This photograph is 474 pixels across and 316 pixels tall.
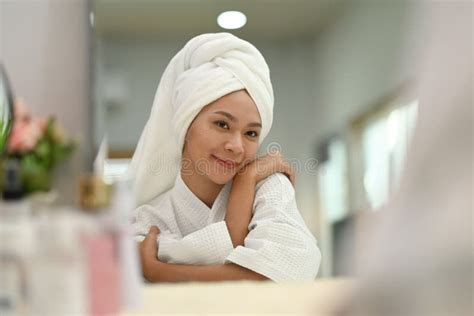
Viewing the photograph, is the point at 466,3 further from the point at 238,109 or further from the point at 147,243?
the point at 147,243

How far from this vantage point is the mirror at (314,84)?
3.19 ft

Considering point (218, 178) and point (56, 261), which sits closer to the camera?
point (56, 261)

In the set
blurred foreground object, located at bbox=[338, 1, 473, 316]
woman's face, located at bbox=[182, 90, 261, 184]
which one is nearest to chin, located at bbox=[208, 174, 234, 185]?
woman's face, located at bbox=[182, 90, 261, 184]

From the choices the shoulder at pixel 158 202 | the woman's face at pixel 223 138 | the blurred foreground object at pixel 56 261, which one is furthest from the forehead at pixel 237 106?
the blurred foreground object at pixel 56 261

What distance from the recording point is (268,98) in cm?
97

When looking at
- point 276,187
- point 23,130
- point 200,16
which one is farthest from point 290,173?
point 23,130

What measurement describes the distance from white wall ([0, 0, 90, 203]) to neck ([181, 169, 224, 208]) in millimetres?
150

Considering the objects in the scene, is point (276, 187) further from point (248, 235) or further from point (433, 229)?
point (433, 229)

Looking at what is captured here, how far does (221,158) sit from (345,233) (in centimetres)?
19

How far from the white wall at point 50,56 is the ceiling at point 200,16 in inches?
1.8

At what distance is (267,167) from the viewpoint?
98 cm

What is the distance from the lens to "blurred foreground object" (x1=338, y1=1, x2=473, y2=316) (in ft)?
2.08

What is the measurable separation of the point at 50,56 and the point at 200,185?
0.28 metres

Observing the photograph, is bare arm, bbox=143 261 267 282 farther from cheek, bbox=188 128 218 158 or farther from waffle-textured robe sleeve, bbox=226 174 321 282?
cheek, bbox=188 128 218 158
